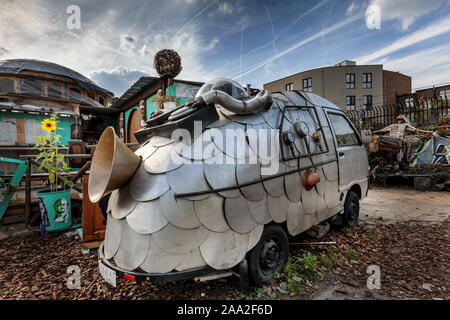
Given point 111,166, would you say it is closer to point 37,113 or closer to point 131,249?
point 131,249

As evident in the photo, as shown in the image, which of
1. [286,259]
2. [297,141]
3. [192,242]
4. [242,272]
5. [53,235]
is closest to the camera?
[192,242]

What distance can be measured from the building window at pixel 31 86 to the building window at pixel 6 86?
0.64m

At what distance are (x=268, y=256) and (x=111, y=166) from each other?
1.94 metres

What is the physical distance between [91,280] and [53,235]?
2304 mm

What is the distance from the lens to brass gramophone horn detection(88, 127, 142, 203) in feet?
6.45

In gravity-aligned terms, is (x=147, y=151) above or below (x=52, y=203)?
above

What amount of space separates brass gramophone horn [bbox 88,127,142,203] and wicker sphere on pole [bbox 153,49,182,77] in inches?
179

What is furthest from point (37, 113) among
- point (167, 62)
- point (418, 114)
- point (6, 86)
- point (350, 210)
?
point (418, 114)

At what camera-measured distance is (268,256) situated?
8.11 ft

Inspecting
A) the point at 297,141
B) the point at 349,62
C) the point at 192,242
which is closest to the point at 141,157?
the point at 192,242

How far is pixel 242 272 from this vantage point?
7.23 feet

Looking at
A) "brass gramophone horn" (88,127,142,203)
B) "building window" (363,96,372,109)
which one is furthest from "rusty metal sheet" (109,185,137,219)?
"building window" (363,96,372,109)

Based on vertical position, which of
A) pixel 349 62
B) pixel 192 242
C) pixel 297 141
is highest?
pixel 349 62
